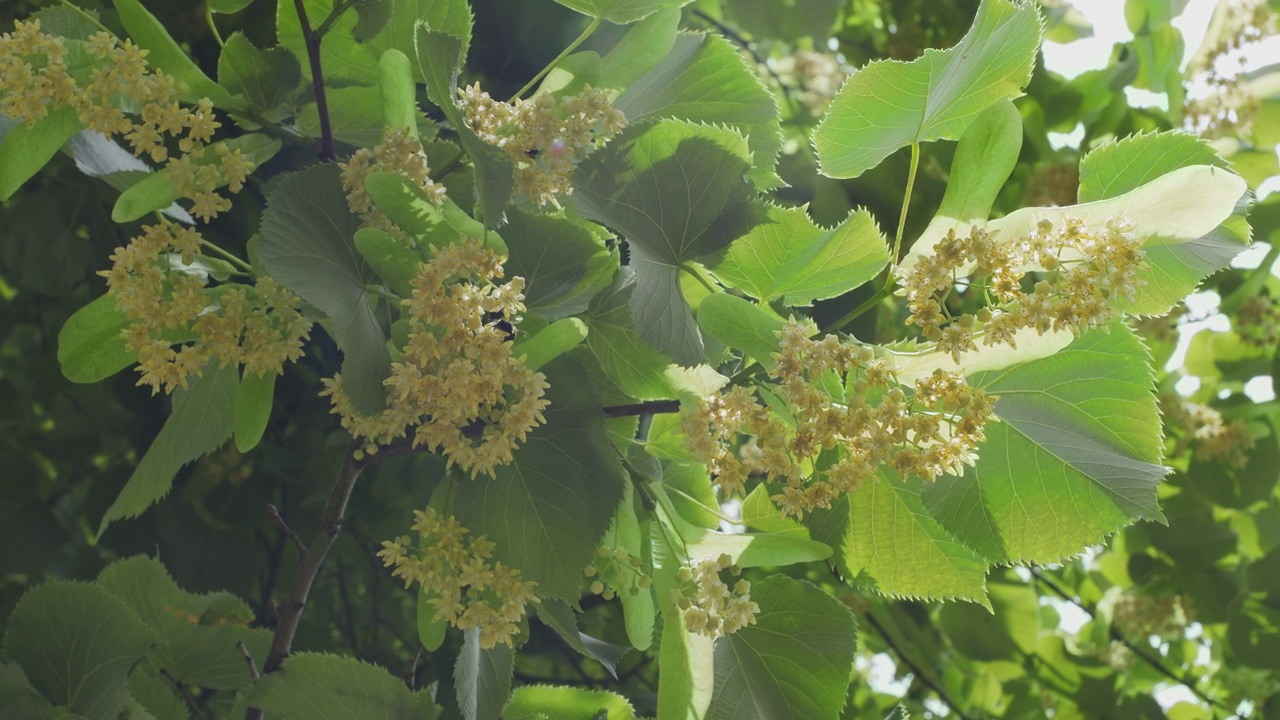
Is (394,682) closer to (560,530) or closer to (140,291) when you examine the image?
(560,530)

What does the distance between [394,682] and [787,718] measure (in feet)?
1.12

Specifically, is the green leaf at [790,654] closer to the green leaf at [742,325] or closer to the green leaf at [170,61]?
the green leaf at [742,325]

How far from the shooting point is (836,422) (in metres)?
0.67

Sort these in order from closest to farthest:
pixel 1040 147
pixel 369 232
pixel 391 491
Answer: pixel 369 232 < pixel 391 491 < pixel 1040 147

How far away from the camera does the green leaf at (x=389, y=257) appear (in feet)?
2.10

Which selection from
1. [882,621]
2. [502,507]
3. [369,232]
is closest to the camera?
[369,232]

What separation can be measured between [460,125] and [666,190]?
144mm

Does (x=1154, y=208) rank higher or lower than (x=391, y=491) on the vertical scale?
higher

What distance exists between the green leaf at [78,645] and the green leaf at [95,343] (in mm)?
236

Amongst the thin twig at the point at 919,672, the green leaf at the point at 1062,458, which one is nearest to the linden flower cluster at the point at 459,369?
the green leaf at the point at 1062,458

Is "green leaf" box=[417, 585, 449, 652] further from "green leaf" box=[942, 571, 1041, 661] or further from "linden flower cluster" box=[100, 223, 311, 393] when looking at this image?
"green leaf" box=[942, 571, 1041, 661]

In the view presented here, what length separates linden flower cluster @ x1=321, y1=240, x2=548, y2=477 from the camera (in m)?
0.62

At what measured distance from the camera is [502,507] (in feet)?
2.42

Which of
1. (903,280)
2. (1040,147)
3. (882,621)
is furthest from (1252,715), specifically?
(903,280)
